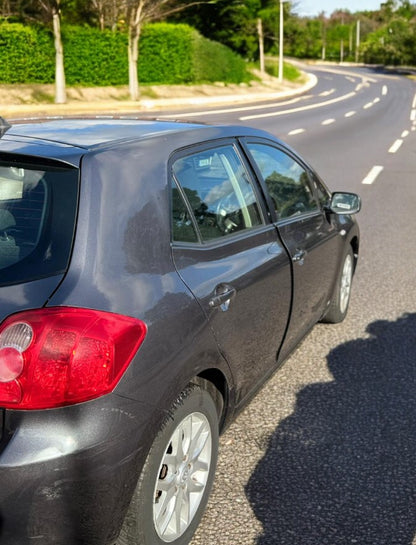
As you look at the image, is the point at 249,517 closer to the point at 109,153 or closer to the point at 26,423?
the point at 26,423

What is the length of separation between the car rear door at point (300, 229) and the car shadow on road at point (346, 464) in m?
0.41

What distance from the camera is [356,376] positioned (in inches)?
171

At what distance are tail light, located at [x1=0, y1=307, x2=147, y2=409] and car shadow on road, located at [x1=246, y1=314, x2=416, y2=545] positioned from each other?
109 centimetres

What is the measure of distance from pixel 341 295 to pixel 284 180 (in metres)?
1.43

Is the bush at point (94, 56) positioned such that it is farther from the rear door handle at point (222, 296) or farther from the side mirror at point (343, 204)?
the rear door handle at point (222, 296)

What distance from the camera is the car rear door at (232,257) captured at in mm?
2742

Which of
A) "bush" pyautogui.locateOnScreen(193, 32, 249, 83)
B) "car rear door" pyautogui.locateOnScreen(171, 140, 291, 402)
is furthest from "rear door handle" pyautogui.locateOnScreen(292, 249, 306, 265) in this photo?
"bush" pyautogui.locateOnScreen(193, 32, 249, 83)

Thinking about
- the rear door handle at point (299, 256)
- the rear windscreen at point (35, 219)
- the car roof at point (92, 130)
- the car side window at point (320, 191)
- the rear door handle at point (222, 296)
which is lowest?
the rear door handle at point (299, 256)

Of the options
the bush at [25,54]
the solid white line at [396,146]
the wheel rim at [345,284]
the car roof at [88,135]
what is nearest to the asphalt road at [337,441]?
the wheel rim at [345,284]

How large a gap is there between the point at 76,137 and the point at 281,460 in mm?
1731

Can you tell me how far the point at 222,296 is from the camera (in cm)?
279

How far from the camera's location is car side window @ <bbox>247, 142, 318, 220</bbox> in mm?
3703

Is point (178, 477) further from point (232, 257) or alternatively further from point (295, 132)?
point (295, 132)

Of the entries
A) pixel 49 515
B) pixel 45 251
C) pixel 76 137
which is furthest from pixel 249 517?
pixel 76 137
